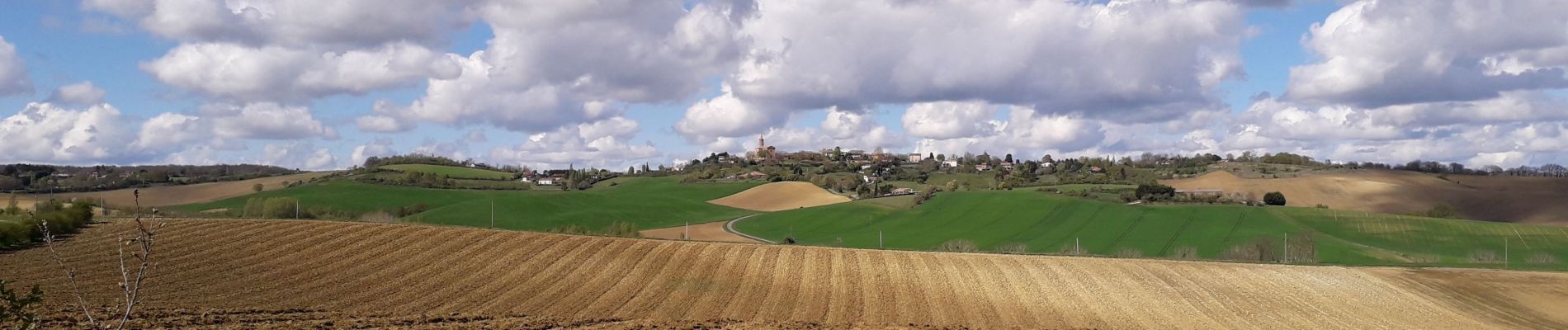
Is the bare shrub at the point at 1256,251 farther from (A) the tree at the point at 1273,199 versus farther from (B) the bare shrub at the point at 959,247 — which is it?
(A) the tree at the point at 1273,199

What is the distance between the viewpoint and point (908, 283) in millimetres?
41906

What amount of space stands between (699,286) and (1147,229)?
2373 inches

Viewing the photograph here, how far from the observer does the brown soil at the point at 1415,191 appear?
9356 centimetres

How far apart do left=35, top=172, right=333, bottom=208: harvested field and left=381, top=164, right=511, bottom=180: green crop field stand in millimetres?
18625

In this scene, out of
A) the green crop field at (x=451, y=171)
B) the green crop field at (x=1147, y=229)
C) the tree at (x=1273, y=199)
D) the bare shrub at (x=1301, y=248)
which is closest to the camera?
the bare shrub at (x=1301, y=248)

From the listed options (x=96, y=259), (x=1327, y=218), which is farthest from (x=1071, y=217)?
(x=96, y=259)

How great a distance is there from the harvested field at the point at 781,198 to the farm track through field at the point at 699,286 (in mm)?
82303

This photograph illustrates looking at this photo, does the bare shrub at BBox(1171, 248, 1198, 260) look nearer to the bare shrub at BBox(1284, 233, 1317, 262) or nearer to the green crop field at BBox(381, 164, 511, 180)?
the bare shrub at BBox(1284, 233, 1317, 262)

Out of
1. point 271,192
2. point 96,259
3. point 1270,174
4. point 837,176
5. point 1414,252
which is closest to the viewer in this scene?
point 96,259

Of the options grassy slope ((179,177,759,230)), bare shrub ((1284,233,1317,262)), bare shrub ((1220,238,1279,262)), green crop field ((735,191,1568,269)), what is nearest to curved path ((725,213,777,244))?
green crop field ((735,191,1568,269))

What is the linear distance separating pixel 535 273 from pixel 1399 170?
116 m

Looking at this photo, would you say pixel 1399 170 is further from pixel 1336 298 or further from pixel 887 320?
pixel 887 320

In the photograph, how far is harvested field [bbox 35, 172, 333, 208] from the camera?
91.0 metres

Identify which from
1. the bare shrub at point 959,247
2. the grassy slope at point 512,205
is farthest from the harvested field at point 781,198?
the bare shrub at point 959,247
